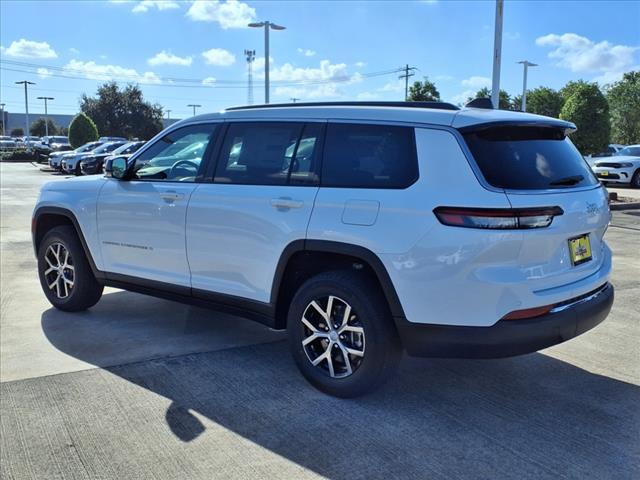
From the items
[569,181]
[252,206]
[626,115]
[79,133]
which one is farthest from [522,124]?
[626,115]

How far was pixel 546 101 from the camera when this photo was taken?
169 ft

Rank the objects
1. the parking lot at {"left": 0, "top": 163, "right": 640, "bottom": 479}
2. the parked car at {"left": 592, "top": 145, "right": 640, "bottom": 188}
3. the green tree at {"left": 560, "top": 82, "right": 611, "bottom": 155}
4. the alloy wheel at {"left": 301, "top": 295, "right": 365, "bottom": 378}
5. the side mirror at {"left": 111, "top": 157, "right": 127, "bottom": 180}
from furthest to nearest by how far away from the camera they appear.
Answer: the parked car at {"left": 592, "top": 145, "right": 640, "bottom": 188}, the green tree at {"left": 560, "top": 82, "right": 611, "bottom": 155}, the side mirror at {"left": 111, "top": 157, "right": 127, "bottom": 180}, the alloy wheel at {"left": 301, "top": 295, "right": 365, "bottom": 378}, the parking lot at {"left": 0, "top": 163, "right": 640, "bottom": 479}

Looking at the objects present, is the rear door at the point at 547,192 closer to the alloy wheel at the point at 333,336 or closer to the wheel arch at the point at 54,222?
the alloy wheel at the point at 333,336

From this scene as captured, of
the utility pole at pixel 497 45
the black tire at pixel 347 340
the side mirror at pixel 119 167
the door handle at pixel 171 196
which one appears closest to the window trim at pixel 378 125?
the black tire at pixel 347 340

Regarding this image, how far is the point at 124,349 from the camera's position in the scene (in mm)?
4781

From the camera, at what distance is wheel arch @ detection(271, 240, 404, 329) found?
3.52m

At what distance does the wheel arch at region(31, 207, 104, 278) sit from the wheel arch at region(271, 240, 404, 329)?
205 centimetres

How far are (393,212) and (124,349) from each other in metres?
2.56

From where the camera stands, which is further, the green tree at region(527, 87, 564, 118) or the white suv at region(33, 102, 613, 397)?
the green tree at region(527, 87, 564, 118)

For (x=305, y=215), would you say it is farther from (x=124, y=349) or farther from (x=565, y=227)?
(x=124, y=349)

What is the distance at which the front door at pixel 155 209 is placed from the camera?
4641 mm

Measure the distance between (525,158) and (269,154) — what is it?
168 centimetres

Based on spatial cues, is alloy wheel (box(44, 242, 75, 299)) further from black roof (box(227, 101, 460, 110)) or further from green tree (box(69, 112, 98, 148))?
green tree (box(69, 112, 98, 148))

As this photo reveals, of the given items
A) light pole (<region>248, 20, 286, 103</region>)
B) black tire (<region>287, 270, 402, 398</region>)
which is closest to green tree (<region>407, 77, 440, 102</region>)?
light pole (<region>248, 20, 286, 103</region>)
